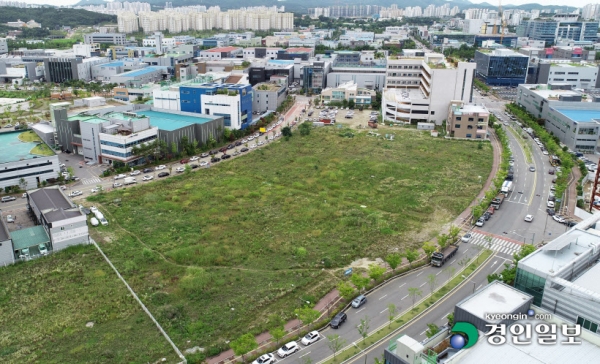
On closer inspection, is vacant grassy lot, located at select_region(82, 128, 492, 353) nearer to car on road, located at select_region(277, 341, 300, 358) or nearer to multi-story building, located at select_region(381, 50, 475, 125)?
car on road, located at select_region(277, 341, 300, 358)

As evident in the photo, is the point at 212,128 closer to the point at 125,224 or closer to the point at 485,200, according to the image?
the point at 125,224

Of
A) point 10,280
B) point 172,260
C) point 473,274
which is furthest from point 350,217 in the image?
point 10,280

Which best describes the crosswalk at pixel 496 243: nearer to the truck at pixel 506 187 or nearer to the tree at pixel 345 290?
the truck at pixel 506 187

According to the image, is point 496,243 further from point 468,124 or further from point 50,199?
point 50,199

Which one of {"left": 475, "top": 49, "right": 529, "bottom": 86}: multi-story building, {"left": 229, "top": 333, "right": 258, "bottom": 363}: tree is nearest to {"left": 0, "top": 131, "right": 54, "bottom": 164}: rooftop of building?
{"left": 229, "top": 333, "right": 258, "bottom": 363}: tree

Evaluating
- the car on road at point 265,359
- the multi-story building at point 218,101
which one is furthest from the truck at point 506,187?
the multi-story building at point 218,101
